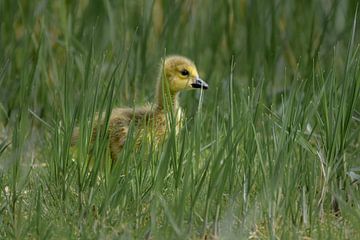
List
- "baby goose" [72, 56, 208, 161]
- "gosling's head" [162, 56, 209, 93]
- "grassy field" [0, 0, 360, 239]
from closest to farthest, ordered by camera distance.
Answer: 1. "grassy field" [0, 0, 360, 239]
2. "baby goose" [72, 56, 208, 161]
3. "gosling's head" [162, 56, 209, 93]

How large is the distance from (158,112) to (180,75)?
33cm

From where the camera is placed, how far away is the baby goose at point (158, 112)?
187 inches

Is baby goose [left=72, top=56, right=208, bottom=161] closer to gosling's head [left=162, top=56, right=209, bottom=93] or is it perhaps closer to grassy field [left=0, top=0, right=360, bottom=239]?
gosling's head [left=162, top=56, right=209, bottom=93]

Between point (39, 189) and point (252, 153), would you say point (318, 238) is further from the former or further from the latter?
point (39, 189)

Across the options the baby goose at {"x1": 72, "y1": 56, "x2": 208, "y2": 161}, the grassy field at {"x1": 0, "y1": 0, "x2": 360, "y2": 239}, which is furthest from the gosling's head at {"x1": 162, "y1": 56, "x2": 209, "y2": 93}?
the grassy field at {"x1": 0, "y1": 0, "x2": 360, "y2": 239}

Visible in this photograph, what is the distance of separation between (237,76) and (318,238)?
9.73ft

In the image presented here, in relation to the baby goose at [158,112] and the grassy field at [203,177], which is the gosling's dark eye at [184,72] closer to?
the baby goose at [158,112]

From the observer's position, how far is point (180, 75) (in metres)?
5.29

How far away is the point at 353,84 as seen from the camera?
13.1 feet

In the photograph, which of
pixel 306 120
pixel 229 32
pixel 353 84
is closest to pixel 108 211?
pixel 306 120

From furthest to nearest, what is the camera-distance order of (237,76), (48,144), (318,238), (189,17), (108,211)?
(189,17) < (237,76) < (48,144) < (108,211) < (318,238)

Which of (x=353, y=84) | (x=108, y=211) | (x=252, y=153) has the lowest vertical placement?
(x=108, y=211)

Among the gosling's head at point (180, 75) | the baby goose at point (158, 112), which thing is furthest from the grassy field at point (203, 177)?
the gosling's head at point (180, 75)

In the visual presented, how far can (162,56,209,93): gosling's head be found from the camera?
525 cm
